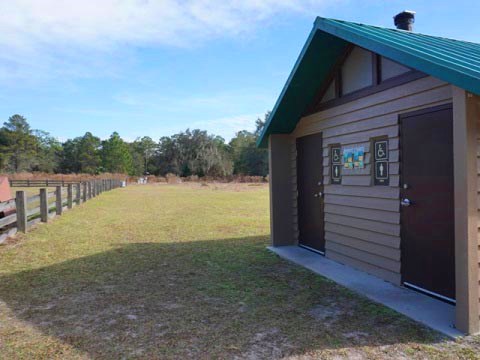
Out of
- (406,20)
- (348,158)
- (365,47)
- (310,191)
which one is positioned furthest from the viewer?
(310,191)

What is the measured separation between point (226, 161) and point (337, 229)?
179ft

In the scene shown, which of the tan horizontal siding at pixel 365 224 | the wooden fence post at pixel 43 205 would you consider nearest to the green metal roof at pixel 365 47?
the tan horizontal siding at pixel 365 224

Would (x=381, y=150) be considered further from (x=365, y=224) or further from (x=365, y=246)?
(x=365, y=246)

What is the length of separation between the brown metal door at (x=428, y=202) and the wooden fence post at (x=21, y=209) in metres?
7.44

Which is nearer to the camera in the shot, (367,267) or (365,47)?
(365,47)

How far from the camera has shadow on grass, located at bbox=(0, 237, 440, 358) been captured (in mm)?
3023

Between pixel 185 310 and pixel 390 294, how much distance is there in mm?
2285

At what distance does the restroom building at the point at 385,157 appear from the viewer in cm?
306

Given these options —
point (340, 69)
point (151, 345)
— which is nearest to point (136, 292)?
point (151, 345)

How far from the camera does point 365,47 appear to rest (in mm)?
4062

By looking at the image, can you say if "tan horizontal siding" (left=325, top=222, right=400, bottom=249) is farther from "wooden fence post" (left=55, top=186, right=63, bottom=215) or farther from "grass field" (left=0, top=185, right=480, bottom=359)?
"wooden fence post" (left=55, top=186, right=63, bottom=215)

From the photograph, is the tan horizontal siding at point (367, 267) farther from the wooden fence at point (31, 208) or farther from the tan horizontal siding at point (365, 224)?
the wooden fence at point (31, 208)

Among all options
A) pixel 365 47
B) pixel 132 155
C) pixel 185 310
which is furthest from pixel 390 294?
pixel 132 155

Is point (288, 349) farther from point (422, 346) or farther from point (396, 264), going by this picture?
point (396, 264)
